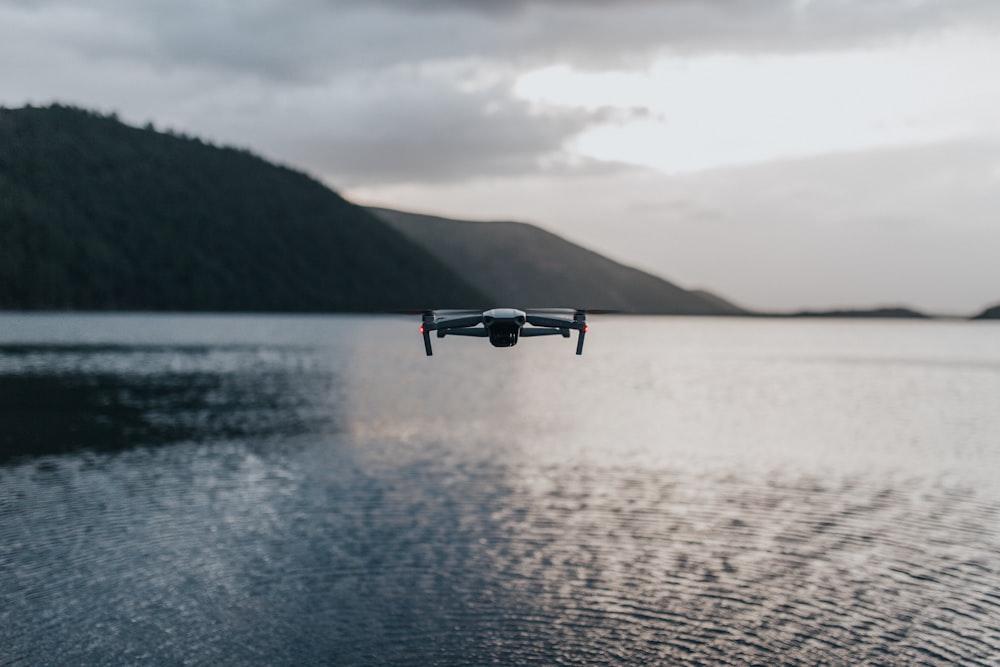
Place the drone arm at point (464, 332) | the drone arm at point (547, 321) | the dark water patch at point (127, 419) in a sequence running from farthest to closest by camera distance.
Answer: the dark water patch at point (127, 419) → the drone arm at point (547, 321) → the drone arm at point (464, 332)

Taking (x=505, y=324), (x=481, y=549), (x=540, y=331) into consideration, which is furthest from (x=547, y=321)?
(x=481, y=549)

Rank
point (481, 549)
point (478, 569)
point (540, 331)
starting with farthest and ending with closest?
point (481, 549), point (478, 569), point (540, 331)

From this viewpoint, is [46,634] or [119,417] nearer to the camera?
[46,634]

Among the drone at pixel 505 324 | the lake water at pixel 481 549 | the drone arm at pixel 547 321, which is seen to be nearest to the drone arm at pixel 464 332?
the drone at pixel 505 324

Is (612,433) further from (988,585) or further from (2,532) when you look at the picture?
(2,532)

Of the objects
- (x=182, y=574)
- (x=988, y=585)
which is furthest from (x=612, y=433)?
(x=182, y=574)

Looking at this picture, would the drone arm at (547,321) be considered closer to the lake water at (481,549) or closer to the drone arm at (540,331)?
the drone arm at (540,331)

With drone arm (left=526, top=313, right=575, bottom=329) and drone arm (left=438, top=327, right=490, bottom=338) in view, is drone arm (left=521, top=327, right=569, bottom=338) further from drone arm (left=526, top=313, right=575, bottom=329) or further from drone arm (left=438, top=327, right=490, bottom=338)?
drone arm (left=438, top=327, right=490, bottom=338)

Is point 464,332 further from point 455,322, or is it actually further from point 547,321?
point 547,321
